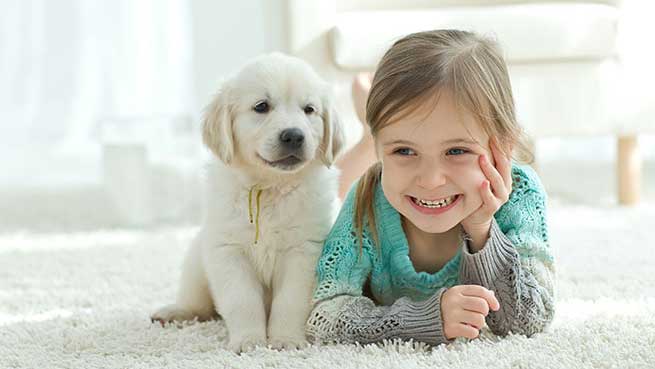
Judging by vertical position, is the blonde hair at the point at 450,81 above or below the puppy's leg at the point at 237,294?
above

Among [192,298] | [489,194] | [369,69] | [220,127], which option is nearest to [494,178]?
[489,194]

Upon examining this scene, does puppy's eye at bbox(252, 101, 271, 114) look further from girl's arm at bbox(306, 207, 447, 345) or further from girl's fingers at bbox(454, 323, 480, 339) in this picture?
girl's fingers at bbox(454, 323, 480, 339)

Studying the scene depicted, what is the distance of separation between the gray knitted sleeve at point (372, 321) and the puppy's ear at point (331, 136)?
305 mm

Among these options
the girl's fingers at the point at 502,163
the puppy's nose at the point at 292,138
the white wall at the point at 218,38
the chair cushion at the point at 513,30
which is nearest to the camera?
the girl's fingers at the point at 502,163

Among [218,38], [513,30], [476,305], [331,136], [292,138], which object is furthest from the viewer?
[218,38]

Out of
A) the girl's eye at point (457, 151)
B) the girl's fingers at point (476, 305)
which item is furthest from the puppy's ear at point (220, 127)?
the girl's fingers at point (476, 305)

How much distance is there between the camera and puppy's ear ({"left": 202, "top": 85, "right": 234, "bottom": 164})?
167 centimetres

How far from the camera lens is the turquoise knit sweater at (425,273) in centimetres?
146

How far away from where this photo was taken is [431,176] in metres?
1.42

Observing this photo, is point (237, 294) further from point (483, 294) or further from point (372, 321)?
point (483, 294)

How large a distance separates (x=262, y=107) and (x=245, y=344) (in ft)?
1.45

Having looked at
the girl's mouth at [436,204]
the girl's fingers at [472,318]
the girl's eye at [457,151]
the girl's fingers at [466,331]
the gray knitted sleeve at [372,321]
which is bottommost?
the gray knitted sleeve at [372,321]

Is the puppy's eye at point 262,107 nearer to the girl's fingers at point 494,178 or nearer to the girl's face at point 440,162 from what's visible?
the girl's face at point 440,162

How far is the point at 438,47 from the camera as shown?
1489 mm
